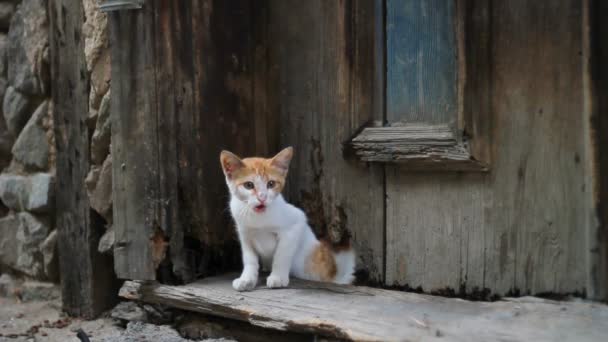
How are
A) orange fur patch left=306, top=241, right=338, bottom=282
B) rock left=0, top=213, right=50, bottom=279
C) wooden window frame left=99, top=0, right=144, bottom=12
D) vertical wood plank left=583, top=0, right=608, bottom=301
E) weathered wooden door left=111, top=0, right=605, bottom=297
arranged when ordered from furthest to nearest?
rock left=0, top=213, right=50, bottom=279 → orange fur patch left=306, top=241, right=338, bottom=282 → wooden window frame left=99, top=0, right=144, bottom=12 → weathered wooden door left=111, top=0, right=605, bottom=297 → vertical wood plank left=583, top=0, right=608, bottom=301

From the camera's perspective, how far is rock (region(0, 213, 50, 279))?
3438 mm

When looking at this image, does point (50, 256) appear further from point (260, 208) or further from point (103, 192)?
point (260, 208)

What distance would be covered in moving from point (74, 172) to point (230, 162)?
1.00m

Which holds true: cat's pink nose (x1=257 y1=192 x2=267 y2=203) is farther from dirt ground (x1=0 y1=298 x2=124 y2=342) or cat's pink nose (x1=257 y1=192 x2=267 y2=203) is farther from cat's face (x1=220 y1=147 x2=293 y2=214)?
dirt ground (x1=0 y1=298 x2=124 y2=342)

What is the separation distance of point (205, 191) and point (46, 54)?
1206 millimetres

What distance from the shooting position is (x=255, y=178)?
2588 millimetres

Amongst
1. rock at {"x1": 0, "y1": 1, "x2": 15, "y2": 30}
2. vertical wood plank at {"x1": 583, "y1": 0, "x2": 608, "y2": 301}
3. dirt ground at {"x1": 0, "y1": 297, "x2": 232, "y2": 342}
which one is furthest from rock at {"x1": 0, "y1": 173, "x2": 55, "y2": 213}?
vertical wood plank at {"x1": 583, "y1": 0, "x2": 608, "y2": 301}

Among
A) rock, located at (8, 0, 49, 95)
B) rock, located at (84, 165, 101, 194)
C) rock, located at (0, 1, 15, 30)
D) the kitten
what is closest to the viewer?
the kitten

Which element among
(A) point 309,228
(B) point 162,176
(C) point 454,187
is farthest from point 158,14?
(C) point 454,187

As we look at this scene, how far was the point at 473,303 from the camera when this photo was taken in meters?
2.38

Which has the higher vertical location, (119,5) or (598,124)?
(119,5)

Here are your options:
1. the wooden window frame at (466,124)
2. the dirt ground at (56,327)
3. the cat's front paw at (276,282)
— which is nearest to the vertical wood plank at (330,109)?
the wooden window frame at (466,124)

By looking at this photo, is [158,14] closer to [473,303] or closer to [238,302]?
[238,302]

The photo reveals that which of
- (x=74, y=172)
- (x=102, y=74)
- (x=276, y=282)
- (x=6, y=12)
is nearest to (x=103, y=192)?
(x=74, y=172)
